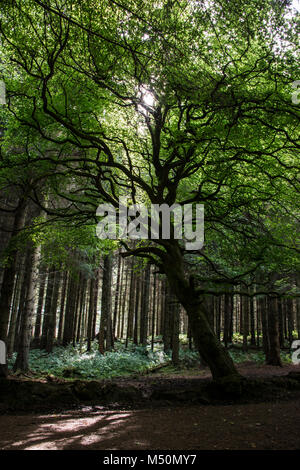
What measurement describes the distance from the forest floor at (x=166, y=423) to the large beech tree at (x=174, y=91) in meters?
1.30

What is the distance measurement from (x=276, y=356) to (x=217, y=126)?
1321cm

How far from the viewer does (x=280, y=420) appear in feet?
17.2

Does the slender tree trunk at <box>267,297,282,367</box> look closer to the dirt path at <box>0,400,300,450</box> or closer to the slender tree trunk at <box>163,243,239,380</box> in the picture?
the slender tree trunk at <box>163,243,239,380</box>

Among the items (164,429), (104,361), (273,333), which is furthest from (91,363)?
(164,429)

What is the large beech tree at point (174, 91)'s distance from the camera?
5.07 meters

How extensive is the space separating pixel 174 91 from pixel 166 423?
618cm

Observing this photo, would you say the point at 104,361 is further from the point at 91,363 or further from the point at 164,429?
the point at 164,429

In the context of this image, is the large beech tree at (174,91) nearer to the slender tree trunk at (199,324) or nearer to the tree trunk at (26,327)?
the slender tree trunk at (199,324)

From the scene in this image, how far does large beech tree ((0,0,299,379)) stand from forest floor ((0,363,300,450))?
4.28 feet

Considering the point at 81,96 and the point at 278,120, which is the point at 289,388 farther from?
the point at 81,96

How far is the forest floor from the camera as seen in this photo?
4246mm

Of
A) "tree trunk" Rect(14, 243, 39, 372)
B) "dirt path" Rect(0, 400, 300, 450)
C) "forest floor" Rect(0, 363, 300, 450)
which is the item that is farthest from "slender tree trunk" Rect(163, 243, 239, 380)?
"tree trunk" Rect(14, 243, 39, 372)

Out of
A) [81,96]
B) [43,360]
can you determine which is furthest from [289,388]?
[43,360]

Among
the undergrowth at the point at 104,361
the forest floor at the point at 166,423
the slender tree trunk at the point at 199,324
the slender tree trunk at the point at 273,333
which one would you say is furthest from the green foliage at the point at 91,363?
the slender tree trunk at the point at 199,324
